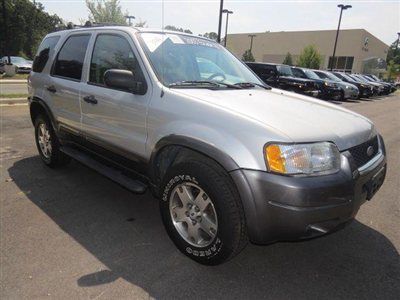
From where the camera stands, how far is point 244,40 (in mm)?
84312

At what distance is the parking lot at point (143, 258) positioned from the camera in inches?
111

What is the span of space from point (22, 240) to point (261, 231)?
7.23ft

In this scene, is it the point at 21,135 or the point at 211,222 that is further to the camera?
the point at 21,135

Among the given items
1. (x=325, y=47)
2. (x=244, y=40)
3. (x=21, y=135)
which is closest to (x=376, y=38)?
(x=325, y=47)

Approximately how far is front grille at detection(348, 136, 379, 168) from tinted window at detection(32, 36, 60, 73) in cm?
406

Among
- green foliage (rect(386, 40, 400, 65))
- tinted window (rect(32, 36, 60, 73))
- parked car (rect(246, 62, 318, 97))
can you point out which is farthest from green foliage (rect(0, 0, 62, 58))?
green foliage (rect(386, 40, 400, 65))

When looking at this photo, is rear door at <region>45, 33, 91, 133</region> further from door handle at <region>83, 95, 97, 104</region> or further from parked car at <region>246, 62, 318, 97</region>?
parked car at <region>246, 62, 318, 97</region>

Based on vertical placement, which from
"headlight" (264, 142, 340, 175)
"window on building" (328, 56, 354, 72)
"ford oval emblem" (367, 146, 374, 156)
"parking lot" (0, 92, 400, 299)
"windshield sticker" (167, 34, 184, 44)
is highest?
"windshield sticker" (167, 34, 184, 44)

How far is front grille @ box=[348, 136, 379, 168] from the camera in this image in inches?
119

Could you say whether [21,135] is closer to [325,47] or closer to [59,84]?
[59,84]

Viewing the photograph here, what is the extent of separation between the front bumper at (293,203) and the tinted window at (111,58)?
1580 mm

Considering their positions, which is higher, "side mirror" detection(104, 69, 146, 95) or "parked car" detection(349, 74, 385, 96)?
"side mirror" detection(104, 69, 146, 95)

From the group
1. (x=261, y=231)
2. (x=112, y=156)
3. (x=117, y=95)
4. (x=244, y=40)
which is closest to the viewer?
(x=261, y=231)

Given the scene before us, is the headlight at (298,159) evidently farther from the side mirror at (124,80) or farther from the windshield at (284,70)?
the windshield at (284,70)
